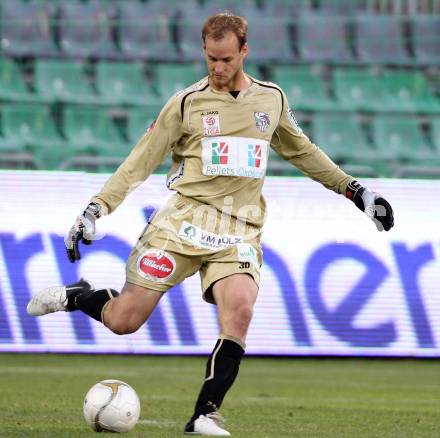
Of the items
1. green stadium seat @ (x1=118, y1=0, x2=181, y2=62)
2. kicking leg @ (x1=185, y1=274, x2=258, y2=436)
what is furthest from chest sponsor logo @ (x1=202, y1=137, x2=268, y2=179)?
green stadium seat @ (x1=118, y1=0, x2=181, y2=62)

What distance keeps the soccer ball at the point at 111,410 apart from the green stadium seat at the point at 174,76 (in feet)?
31.2

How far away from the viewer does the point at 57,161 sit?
13.1 metres

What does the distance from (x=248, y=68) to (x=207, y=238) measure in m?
9.61

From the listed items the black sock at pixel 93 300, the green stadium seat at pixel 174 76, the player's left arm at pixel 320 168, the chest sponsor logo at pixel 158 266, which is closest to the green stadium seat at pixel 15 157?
the green stadium seat at pixel 174 76

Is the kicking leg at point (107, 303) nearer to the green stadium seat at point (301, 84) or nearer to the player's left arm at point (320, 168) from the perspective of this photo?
the player's left arm at point (320, 168)

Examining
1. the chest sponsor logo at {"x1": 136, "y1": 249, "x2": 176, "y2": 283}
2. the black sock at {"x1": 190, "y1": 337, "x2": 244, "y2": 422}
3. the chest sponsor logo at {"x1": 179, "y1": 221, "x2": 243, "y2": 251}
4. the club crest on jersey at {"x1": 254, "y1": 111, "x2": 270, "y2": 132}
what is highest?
the club crest on jersey at {"x1": 254, "y1": 111, "x2": 270, "y2": 132}

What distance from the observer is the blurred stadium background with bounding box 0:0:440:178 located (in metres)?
14.3

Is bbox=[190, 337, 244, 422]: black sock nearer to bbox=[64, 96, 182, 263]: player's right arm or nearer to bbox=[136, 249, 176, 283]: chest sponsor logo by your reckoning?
bbox=[136, 249, 176, 283]: chest sponsor logo

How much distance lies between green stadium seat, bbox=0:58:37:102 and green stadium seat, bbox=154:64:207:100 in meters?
1.70

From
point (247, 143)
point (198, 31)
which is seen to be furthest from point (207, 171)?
point (198, 31)

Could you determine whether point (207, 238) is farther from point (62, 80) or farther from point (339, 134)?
point (62, 80)

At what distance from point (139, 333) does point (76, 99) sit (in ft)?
16.9

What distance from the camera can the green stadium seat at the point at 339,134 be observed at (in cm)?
1458

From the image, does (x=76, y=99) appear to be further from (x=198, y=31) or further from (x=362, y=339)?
(x=362, y=339)
